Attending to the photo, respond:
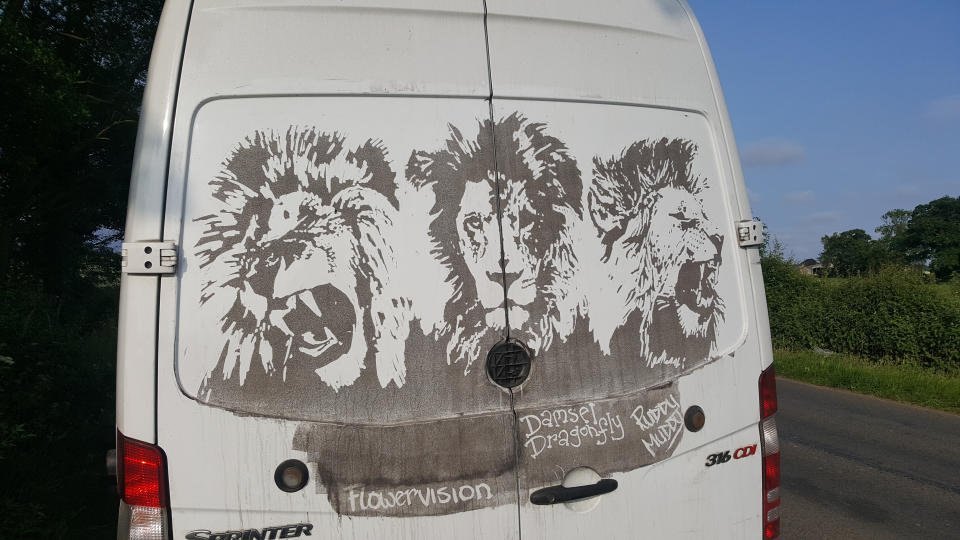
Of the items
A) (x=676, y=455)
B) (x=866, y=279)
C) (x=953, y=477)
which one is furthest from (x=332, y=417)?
→ (x=866, y=279)

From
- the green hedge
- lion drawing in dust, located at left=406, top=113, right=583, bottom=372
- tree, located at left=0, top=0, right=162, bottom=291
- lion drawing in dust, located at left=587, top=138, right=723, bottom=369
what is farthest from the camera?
the green hedge

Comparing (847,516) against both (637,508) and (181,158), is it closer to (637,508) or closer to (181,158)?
(637,508)

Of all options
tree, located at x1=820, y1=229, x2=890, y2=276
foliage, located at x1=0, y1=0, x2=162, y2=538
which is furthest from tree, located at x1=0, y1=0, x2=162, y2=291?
tree, located at x1=820, y1=229, x2=890, y2=276

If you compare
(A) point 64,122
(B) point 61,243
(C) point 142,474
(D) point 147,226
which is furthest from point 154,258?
(B) point 61,243

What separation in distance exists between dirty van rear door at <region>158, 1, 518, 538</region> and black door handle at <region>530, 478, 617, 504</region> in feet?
0.30

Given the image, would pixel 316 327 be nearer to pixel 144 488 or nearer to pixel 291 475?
pixel 291 475

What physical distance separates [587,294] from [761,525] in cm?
111

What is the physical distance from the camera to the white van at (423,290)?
2.01 metres

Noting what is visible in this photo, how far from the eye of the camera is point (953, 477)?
256 inches

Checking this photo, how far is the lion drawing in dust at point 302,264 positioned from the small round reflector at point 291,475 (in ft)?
0.71

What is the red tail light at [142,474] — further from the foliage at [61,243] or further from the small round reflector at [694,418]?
the foliage at [61,243]

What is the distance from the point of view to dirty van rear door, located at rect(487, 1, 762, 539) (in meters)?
2.24

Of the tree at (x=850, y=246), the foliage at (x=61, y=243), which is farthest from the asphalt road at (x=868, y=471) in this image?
the tree at (x=850, y=246)

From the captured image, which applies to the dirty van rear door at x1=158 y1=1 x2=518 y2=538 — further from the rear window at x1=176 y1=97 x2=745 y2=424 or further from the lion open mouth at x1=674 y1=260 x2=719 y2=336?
the lion open mouth at x1=674 y1=260 x2=719 y2=336
